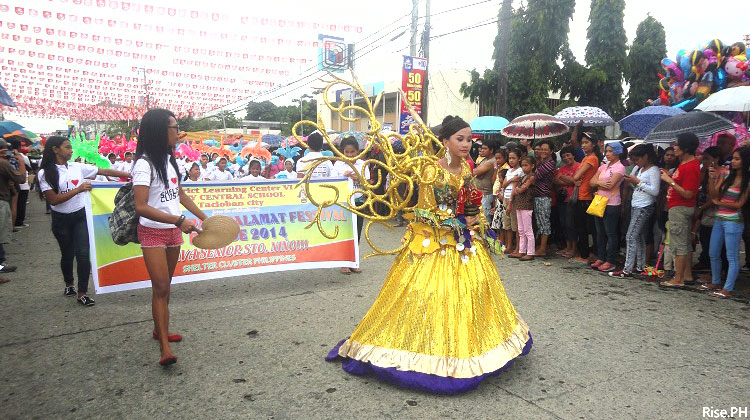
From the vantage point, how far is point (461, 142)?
2953 mm

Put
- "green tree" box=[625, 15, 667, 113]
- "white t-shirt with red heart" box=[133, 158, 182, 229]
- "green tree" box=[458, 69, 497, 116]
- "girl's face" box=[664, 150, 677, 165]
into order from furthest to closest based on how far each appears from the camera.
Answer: "green tree" box=[625, 15, 667, 113]
"green tree" box=[458, 69, 497, 116]
"girl's face" box=[664, 150, 677, 165]
"white t-shirt with red heart" box=[133, 158, 182, 229]

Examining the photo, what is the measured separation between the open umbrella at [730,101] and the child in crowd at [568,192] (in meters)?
1.61

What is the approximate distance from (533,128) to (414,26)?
307 inches

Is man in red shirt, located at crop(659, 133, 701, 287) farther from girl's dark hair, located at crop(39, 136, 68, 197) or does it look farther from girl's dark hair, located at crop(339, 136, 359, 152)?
girl's dark hair, located at crop(39, 136, 68, 197)

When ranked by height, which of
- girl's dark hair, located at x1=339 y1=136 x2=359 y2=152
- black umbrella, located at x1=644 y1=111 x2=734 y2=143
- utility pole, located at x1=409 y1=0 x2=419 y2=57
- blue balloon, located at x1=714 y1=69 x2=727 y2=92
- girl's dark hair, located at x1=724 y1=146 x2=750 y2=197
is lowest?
girl's dark hair, located at x1=724 y1=146 x2=750 y2=197

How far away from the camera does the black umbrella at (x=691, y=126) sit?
5316 mm

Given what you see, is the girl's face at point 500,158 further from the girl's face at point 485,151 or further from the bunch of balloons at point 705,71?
the bunch of balloons at point 705,71

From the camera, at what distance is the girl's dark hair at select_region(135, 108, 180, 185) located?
321cm

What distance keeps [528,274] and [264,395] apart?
4006 mm

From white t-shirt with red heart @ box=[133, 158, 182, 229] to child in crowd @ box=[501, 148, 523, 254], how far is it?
193 inches

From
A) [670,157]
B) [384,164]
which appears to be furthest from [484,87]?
[384,164]

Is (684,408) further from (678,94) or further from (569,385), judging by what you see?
(678,94)

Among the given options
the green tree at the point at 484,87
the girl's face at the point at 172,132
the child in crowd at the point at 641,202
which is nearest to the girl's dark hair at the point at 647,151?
the child in crowd at the point at 641,202

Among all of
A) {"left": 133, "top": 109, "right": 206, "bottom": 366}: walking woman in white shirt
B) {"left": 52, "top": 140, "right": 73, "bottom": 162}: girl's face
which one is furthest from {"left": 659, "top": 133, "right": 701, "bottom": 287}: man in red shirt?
{"left": 52, "top": 140, "right": 73, "bottom": 162}: girl's face
